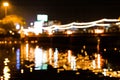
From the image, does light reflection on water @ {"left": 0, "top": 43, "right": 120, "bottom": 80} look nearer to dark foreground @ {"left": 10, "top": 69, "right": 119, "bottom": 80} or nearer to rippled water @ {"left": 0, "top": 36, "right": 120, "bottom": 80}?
rippled water @ {"left": 0, "top": 36, "right": 120, "bottom": 80}

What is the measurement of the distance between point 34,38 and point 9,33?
19.9ft

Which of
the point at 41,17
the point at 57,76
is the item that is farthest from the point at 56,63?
the point at 41,17

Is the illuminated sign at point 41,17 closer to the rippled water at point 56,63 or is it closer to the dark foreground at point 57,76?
the rippled water at point 56,63

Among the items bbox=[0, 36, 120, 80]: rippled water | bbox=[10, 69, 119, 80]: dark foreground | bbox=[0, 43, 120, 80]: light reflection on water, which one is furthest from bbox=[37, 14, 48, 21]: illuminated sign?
bbox=[10, 69, 119, 80]: dark foreground

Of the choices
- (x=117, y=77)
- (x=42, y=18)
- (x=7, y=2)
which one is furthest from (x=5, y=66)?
(x=42, y=18)

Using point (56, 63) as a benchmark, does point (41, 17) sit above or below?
above

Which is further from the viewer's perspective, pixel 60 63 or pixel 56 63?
pixel 56 63

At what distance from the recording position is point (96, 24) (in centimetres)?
11681

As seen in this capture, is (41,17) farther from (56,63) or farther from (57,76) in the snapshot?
(57,76)

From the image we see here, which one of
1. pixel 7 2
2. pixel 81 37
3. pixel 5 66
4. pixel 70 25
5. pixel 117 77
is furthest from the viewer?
pixel 70 25

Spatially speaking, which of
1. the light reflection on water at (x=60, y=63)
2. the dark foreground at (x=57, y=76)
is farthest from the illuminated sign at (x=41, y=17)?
the dark foreground at (x=57, y=76)

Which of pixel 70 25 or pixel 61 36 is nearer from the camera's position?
pixel 61 36

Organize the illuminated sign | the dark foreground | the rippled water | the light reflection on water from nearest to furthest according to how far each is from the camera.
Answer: the dark foreground, the rippled water, the light reflection on water, the illuminated sign

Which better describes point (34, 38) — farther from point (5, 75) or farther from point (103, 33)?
point (5, 75)
